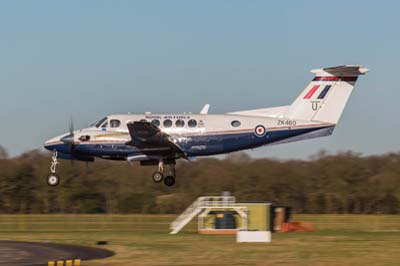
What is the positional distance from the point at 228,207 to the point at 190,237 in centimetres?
521

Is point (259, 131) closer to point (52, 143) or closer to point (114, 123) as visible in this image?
point (114, 123)

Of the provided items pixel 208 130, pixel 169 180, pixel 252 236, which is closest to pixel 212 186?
pixel 252 236

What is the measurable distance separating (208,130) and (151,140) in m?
3.14

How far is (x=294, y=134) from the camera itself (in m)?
48.2

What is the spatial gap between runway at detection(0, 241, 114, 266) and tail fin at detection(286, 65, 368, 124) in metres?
13.2

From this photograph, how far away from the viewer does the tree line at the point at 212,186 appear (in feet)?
314

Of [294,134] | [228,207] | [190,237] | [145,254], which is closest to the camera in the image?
[145,254]

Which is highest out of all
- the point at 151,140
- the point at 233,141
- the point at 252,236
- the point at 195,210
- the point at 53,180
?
the point at 151,140

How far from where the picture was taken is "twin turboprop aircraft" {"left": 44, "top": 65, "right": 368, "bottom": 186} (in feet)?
158

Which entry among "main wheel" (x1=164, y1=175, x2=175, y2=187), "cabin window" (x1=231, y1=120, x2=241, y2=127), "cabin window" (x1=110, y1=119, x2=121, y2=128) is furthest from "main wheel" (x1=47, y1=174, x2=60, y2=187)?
"cabin window" (x1=231, y1=120, x2=241, y2=127)

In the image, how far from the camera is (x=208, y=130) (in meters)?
48.1

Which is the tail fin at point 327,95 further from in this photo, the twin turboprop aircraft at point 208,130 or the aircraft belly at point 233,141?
the aircraft belly at point 233,141

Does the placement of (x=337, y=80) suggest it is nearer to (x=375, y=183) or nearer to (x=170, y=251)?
(x=170, y=251)

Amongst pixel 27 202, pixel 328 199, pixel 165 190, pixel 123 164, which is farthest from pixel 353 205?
A: pixel 27 202
